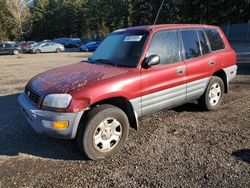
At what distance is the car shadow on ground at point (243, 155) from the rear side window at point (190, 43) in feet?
6.70

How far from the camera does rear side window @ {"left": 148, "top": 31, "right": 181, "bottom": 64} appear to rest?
16.7 ft

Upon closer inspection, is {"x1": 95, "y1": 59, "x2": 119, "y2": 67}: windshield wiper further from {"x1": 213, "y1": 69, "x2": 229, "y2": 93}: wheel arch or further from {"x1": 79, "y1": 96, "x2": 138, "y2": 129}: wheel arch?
{"x1": 213, "y1": 69, "x2": 229, "y2": 93}: wheel arch

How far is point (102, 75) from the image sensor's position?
4520 mm

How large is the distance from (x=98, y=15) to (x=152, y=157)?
200ft

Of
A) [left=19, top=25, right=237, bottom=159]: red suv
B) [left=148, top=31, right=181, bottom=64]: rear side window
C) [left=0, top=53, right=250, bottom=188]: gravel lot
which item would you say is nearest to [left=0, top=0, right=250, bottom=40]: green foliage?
[left=19, top=25, right=237, bottom=159]: red suv

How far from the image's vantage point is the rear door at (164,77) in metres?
4.91

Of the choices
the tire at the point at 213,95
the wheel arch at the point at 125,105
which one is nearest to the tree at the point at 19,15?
the tire at the point at 213,95

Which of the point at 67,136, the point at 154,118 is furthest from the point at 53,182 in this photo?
the point at 154,118

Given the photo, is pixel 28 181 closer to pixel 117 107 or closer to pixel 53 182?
pixel 53 182

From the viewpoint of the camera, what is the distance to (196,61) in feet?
18.9

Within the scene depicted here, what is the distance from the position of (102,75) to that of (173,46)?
5.37 feet

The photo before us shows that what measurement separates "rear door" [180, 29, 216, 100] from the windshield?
1.01 metres

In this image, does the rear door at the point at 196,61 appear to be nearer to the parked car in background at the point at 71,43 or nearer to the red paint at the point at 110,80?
the red paint at the point at 110,80

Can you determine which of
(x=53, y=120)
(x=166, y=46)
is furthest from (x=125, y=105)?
(x=166, y=46)
